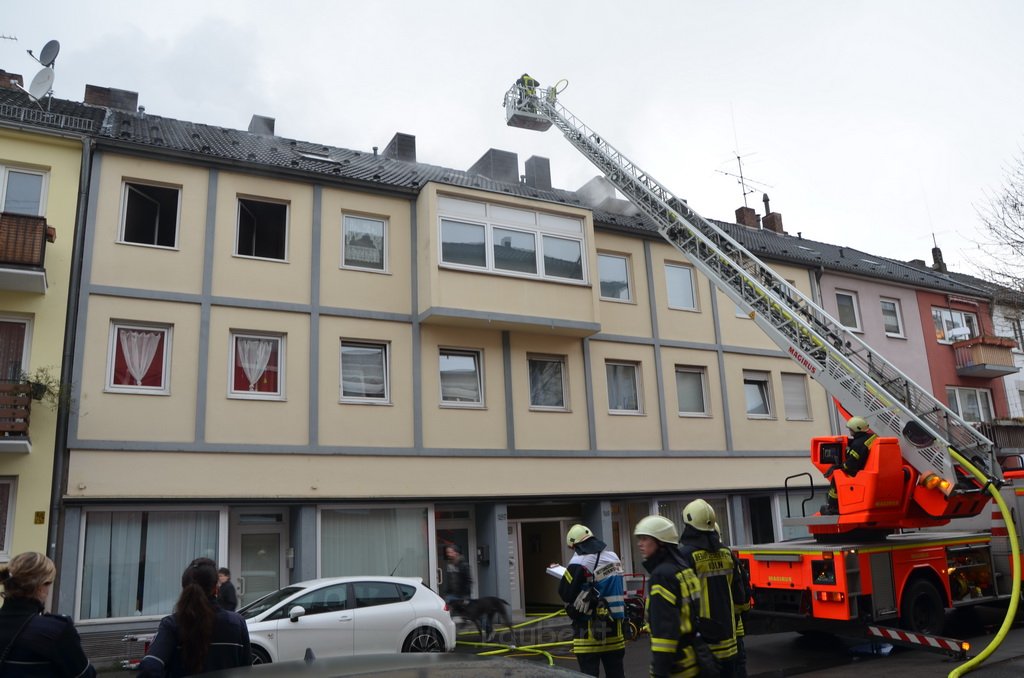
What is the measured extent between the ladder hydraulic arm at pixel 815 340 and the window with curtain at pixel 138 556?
395 inches

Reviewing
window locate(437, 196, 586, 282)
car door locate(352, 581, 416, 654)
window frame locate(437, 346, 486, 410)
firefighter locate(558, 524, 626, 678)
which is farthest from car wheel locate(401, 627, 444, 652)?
window locate(437, 196, 586, 282)

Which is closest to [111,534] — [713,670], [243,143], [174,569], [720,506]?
[174,569]

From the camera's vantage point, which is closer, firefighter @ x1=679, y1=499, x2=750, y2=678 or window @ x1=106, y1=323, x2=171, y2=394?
firefighter @ x1=679, y1=499, x2=750, y2=678

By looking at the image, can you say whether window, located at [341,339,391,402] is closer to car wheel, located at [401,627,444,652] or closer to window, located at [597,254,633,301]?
car wheel, located at [401,627,444,652]

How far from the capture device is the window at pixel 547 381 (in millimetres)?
18641

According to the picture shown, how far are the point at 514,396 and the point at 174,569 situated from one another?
7.44 m

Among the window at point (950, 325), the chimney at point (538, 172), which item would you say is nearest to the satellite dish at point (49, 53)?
the chimney at point (538, 172)

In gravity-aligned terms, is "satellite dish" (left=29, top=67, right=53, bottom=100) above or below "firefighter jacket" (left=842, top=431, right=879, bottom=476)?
above

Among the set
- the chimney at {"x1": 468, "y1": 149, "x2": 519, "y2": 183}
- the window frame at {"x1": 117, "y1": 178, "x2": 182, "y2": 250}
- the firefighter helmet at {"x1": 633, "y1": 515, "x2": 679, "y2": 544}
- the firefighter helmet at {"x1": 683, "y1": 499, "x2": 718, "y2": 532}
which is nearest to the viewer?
the firefighter helmet at {"x1": 633, "y1": 515, "x2": 679, "y2": 544}

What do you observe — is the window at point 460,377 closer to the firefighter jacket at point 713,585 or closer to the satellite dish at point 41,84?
the satellite dish at point 41,84

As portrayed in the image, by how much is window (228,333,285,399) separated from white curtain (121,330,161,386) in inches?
55.3

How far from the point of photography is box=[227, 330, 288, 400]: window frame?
15414 mm

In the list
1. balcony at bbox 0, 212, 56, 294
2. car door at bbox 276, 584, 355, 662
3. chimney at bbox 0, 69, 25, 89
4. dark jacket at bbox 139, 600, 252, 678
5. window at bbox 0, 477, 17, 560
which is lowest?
car door at bbox 276, 584, 355, 662

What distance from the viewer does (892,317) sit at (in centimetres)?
2603
